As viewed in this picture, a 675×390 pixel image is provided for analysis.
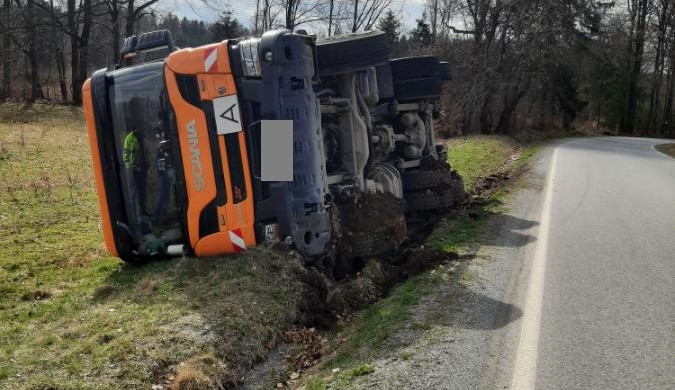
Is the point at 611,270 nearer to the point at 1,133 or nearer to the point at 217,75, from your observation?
the point at 217,75

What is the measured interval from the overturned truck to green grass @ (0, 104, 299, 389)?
1.10ft

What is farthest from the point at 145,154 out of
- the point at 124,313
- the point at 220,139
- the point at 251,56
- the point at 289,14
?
the point at 289,14

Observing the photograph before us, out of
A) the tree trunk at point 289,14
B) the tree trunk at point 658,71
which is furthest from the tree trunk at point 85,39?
the tree trunk at point 658,71

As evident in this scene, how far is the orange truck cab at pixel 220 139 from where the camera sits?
16.8ft

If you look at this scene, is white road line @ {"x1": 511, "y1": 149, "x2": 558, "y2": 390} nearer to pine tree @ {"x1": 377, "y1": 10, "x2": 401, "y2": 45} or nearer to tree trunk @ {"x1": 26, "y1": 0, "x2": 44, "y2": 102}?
tree trunk @ {"x1": 26, "y1": 0, "x2": 44, "y2": 102}

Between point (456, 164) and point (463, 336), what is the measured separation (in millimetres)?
10249

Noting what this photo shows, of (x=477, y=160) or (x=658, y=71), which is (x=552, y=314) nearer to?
(x=477, y=160)

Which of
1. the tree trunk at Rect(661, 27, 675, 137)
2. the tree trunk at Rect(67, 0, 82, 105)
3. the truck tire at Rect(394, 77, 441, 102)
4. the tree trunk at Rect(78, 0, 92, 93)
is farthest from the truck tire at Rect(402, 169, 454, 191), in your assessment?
the tree trunk at Rect(661, 27, 675, 137)

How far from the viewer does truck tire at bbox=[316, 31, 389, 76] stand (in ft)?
19.5

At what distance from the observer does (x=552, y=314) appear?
454 cm

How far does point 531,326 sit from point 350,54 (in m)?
3.20

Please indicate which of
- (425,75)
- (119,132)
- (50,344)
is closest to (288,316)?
(50,344)

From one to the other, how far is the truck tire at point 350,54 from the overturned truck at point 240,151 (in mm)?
11

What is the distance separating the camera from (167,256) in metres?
5.80
